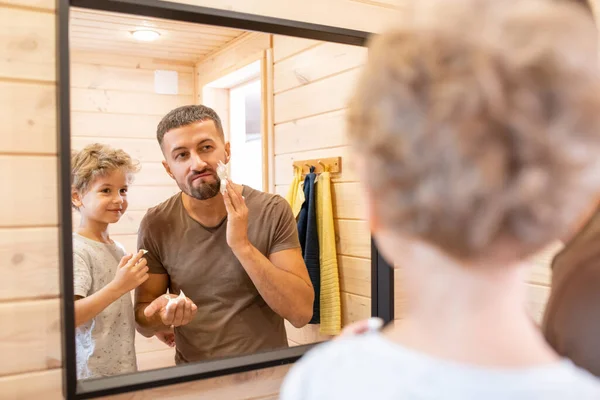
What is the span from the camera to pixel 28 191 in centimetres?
77

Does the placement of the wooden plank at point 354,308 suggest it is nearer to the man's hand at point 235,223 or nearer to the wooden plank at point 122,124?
the man's hand at point 235,223

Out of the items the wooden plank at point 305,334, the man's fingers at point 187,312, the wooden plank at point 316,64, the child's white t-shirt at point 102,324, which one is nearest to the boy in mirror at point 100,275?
the child's white t-shirt at point 102,324

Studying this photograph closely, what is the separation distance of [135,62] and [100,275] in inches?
30.4

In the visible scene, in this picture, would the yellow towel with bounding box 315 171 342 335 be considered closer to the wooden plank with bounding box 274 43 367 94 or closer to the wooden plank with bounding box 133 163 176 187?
the wooden plank with bounding box 274 43 367 94

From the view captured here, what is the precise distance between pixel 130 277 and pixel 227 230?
23 centimetres

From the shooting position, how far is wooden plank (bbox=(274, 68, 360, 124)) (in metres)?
1.22

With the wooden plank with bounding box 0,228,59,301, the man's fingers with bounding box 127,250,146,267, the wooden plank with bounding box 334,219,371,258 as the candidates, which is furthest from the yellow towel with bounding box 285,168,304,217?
the wooden plank with bounding box 0,228,59,301

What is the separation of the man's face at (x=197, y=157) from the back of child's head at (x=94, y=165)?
12 centimetres

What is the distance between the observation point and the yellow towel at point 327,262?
125 centimetres

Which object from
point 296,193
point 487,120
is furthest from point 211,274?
point 487,120

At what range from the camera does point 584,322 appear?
509mm

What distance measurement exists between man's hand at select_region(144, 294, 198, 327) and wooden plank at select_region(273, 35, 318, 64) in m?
0.68

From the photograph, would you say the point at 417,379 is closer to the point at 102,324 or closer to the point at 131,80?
the point at 102,324

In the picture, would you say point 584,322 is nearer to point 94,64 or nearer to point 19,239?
point 19,239
